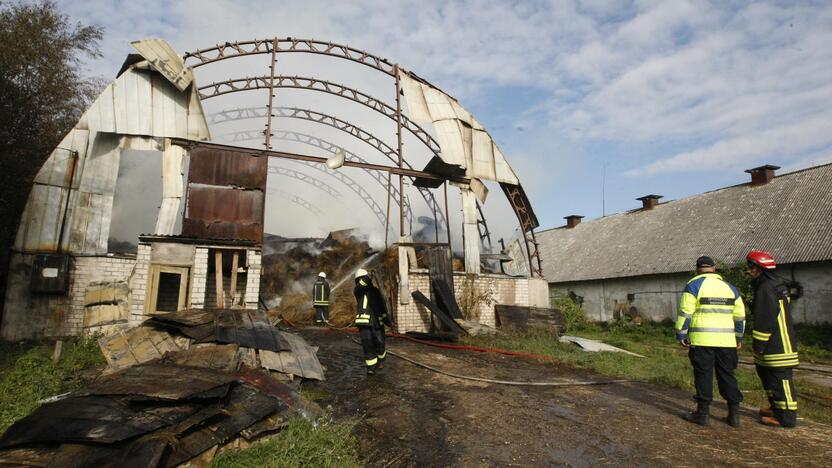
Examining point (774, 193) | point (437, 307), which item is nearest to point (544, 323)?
point (437, 307)

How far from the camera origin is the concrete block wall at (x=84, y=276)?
34.3 ft

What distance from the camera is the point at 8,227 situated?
1259cm

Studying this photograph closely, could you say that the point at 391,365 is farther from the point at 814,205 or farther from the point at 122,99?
the point at 814,205

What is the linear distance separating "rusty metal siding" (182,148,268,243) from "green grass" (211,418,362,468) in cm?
885

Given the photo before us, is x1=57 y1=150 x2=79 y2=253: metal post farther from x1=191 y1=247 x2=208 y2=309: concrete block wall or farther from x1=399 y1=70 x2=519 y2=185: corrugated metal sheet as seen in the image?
x1=399 y1=70 x2=519 y2=185: corrugated metal sheet

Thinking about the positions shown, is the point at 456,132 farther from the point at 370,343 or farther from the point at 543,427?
the point at 543,427

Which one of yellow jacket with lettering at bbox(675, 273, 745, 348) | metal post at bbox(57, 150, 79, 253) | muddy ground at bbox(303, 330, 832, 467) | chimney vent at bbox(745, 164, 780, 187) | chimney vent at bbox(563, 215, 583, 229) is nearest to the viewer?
muddy ground at bbox(303, 330, 832, 467)

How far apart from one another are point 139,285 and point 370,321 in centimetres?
592

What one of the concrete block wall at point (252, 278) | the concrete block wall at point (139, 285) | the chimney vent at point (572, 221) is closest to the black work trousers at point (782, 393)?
the concrete block wall at point (252, 278)

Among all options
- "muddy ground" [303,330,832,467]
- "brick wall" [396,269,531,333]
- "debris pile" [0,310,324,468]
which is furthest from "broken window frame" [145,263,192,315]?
"brick wall" [396,269,531,333]

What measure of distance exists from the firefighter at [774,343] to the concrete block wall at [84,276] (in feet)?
39.5

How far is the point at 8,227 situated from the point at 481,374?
13679 millimetres

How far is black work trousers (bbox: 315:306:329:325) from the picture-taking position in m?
15.1

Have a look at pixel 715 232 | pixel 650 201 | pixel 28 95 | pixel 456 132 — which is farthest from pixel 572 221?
pixel 28 95
